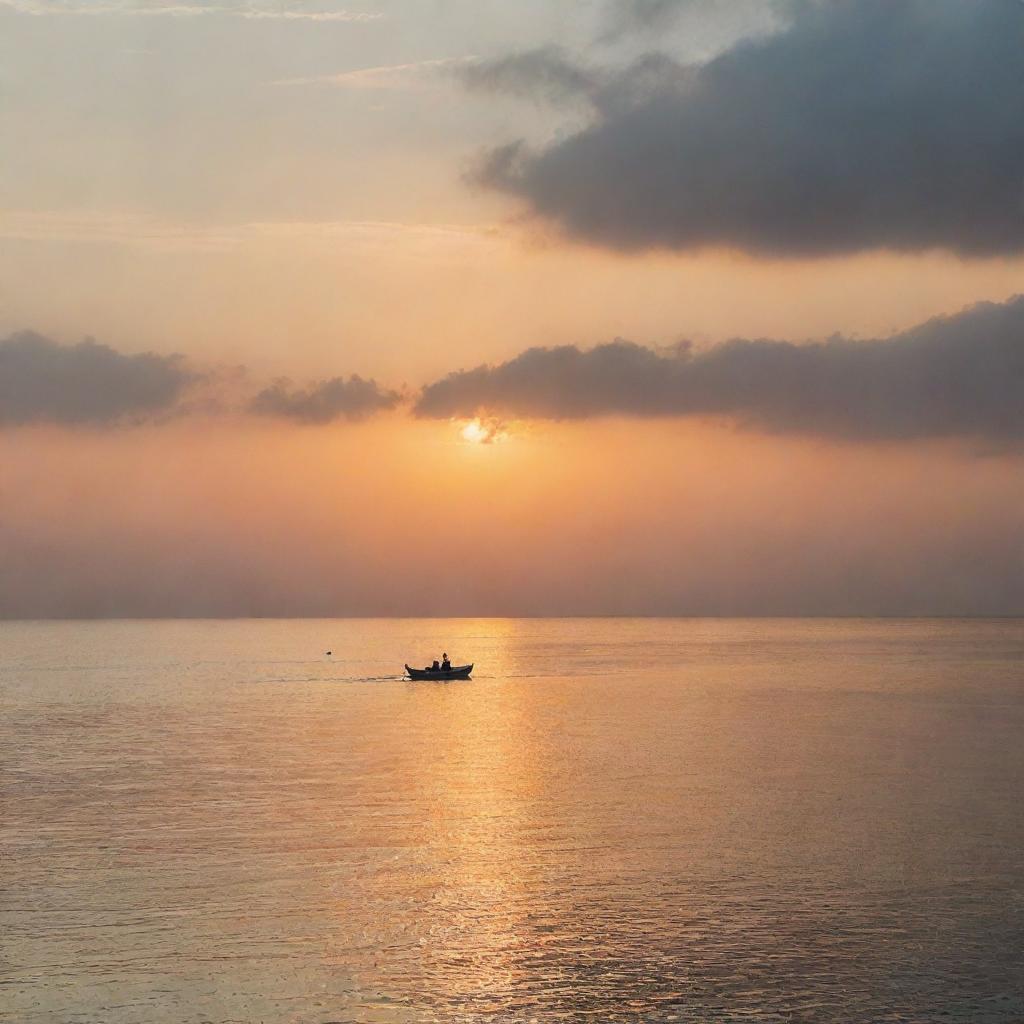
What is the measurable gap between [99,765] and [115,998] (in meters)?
49.7

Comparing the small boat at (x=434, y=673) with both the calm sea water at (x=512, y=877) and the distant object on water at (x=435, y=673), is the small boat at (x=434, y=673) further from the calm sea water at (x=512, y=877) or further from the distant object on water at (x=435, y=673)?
the calm sea water at (x=512, y=877)

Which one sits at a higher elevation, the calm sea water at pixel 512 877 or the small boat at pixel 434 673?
the small boat at pixel 434 673

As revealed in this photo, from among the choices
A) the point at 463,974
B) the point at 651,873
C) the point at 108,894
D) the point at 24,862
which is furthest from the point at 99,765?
the point at 463,974

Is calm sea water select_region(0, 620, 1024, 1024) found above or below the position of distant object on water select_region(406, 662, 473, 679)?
below

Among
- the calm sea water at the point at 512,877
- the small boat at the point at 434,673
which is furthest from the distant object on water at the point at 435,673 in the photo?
the calm sea water at the point at 512,877

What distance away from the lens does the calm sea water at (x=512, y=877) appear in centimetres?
3397

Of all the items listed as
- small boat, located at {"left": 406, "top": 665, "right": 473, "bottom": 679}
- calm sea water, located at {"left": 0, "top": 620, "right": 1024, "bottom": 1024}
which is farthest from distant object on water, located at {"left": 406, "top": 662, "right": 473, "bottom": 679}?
calm sea water, located at {"left": 0, "top": 620, "right": 1024, "bottom": 1024}

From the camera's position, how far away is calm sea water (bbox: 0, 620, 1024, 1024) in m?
34.0

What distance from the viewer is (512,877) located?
155 ft

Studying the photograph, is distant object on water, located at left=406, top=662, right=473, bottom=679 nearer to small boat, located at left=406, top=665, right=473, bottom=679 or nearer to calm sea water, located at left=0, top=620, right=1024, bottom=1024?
small boat, located at left=406, top=665, right=473, bottom=679

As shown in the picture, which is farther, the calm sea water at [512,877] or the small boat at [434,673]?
the small boat at [434,673]

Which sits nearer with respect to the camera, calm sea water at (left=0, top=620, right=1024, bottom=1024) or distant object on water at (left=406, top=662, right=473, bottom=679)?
calm sea water at (left=0, top=620, right=1024, bottom=1024)

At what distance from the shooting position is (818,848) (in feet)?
173

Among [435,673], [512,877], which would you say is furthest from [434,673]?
[512,877]
